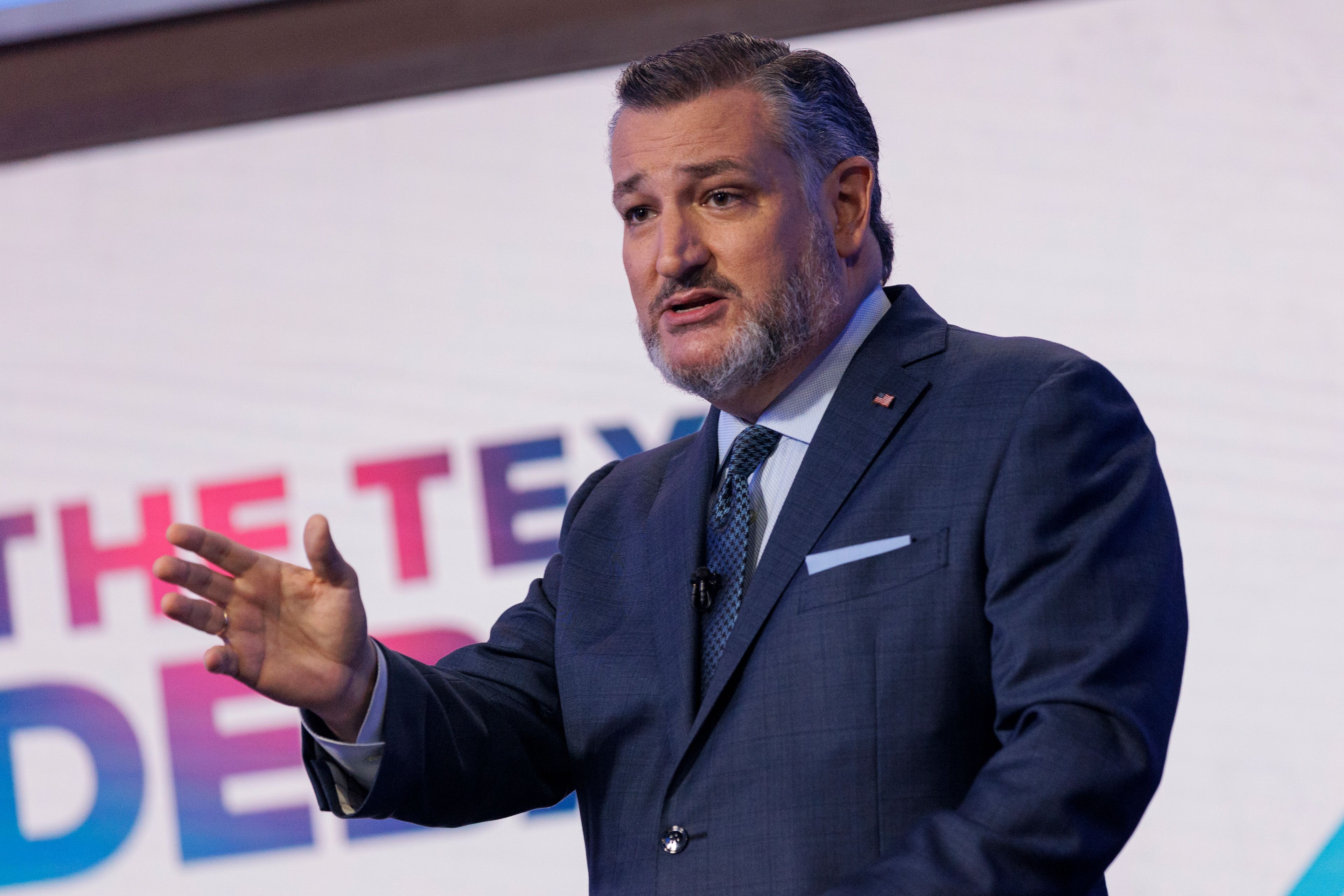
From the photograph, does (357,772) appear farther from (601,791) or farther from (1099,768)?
(1099,768)

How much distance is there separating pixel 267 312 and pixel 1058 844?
2651mm

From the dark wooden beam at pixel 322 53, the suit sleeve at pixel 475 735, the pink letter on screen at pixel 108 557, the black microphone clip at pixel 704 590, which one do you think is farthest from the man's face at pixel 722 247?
the pink letter on screen at pixel 108 557

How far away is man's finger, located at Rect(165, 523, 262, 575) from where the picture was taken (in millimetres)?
1378

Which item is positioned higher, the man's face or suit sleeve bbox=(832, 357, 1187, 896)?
the man's face

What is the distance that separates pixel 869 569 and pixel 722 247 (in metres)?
A: 0.51

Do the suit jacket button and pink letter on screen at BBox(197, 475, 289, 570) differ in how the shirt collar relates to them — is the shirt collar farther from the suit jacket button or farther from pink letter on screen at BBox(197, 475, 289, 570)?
pink letter on screen at BBox(197, 475, 289, 570)

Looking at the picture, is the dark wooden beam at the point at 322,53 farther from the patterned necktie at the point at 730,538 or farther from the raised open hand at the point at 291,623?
the raised open hand at the point at 291,623

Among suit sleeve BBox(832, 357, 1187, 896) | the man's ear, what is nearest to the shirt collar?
the man's ear

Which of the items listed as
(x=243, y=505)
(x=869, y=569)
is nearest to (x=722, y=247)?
(x=869, y=569)

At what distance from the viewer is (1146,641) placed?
4.49 ft

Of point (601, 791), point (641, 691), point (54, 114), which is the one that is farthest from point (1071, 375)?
point (54, 114)

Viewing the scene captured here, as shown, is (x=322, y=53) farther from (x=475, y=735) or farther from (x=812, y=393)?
(x=475, y=735)

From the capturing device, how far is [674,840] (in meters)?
1.52

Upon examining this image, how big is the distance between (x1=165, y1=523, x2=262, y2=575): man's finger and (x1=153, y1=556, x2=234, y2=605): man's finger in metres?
0.01
